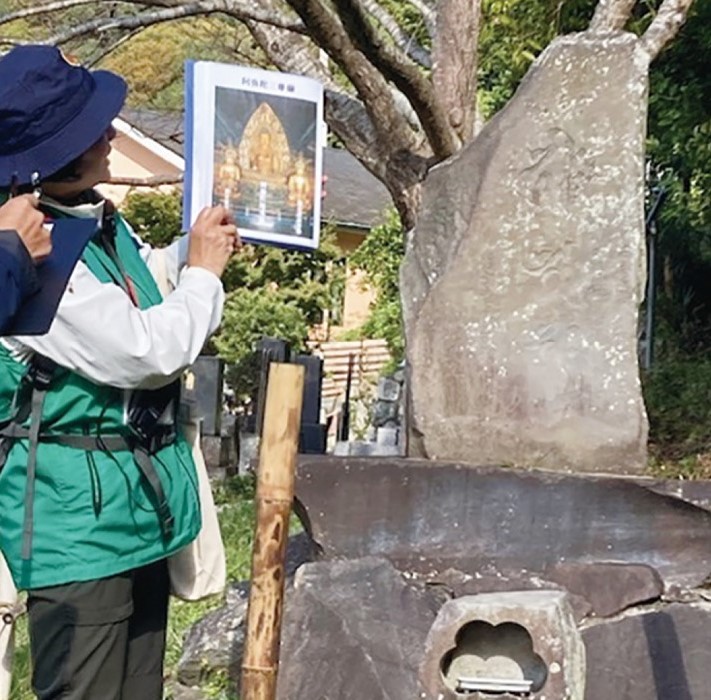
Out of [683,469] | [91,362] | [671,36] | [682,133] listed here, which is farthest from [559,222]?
[682,133]

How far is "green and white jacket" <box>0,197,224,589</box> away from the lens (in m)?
2.68

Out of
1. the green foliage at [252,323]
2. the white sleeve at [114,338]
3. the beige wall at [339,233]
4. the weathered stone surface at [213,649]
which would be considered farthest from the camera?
the beige wall at [339,233]

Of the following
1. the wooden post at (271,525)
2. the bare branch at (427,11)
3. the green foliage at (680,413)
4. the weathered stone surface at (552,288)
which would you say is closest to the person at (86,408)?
the wooden post at (271,525)

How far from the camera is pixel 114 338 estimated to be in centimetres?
267

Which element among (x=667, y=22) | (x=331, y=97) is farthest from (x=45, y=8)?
(x=667, y=22)

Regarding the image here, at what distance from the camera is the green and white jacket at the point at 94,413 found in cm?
268

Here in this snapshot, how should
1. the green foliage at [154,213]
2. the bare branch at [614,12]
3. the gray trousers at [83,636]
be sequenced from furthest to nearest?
the green foliage at [154,213] < the bare branch at [614,12] < the gray trousers at [83,636]

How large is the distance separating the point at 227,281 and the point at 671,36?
34.5 ft

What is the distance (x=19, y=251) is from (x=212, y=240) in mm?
774

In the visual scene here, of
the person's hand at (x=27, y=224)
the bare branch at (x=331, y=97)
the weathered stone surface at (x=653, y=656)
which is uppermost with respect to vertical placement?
the bare branch at (x=331, y=97)

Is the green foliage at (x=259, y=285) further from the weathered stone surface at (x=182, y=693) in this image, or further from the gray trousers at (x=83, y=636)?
the gray trousers at (x=83, y=636)

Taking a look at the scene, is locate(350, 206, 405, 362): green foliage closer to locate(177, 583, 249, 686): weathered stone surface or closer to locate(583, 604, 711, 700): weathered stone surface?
locate(177, 583, 249, 686): weathered stone surface

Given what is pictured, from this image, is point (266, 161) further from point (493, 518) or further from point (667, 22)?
point (667, 22)

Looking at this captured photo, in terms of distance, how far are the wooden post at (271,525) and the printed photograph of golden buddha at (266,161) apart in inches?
15.8
